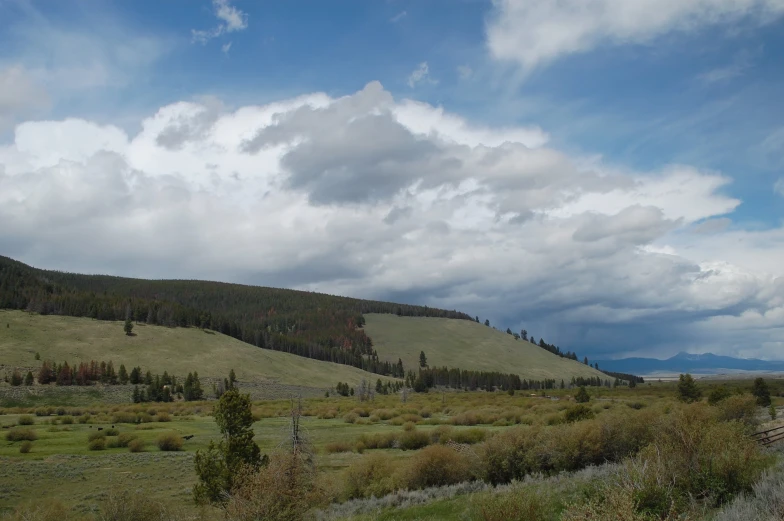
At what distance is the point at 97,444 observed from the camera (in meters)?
34.5

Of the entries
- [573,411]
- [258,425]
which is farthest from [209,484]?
[258,425]

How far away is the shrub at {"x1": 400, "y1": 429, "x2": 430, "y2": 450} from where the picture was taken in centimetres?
3512

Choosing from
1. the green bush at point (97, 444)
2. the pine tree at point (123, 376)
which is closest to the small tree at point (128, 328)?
the pine tree at point (123, 376)

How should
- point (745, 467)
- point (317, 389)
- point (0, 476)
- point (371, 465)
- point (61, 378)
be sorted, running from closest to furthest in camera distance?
1. point (745, 467)
2. point (371, 465)
3. point (0, 476)
4. point (61, 378)
5. point (317, 389)

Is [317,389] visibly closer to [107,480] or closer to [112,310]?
[112,310]

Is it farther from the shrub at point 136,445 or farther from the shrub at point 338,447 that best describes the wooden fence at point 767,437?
Result: the shrub at point 136,445

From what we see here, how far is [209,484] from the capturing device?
60.3 ft

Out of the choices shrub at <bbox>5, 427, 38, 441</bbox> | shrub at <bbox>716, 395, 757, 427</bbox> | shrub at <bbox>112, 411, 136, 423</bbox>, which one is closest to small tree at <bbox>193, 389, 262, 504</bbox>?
shrub at <bbox>5, 427, 38, 441</bbox>

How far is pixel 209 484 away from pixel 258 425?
31.8 meters

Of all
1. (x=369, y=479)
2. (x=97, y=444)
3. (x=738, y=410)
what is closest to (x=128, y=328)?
(x=97, y=444)

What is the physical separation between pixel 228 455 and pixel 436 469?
30.1 feet

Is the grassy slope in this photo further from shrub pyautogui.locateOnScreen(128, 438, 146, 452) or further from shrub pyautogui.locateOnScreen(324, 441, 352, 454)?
shrub pyautogui.locateOnScreen(324, 441, 352, 454)

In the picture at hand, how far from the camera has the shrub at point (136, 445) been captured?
3431cm

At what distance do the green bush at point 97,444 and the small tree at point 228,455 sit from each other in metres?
19.9
